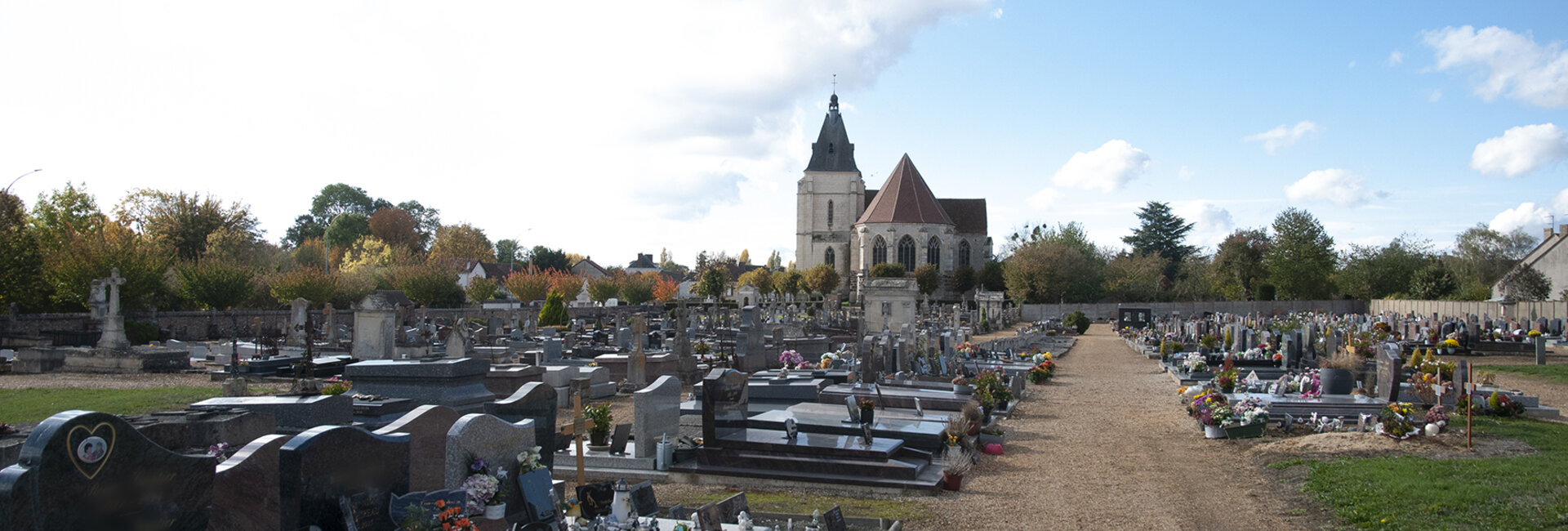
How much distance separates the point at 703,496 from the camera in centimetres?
887

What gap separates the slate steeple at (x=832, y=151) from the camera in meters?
81.1

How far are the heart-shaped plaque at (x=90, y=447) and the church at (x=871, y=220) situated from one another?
65.7 m

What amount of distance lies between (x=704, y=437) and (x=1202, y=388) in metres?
9.32

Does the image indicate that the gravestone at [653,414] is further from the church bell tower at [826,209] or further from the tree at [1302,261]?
the church bell tower at [826,209]

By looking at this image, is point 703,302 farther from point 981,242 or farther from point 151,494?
point 151,494

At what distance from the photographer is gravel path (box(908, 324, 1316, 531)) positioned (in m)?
8.18

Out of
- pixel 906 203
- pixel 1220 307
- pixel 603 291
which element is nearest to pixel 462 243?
pixel 603 291

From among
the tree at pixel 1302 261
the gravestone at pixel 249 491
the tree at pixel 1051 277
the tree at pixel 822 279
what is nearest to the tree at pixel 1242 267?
the tree at pixel 1302 261

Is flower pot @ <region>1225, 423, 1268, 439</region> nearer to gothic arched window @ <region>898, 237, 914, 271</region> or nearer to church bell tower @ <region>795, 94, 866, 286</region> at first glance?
gothic arched window @ <region>898, 237, 914, 271</region>

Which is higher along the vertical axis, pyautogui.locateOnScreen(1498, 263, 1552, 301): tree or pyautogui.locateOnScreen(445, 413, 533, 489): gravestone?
pyautogui.locateOnScreen(1498, 263, 1552, 301): tree

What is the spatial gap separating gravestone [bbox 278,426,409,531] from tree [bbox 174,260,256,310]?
104 ft

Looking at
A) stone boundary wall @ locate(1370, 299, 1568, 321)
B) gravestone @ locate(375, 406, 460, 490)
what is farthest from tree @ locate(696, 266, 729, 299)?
gravestone @ locate(375, 406, 460, 490)

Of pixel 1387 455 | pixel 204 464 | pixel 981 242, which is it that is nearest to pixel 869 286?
pixel 1387 455

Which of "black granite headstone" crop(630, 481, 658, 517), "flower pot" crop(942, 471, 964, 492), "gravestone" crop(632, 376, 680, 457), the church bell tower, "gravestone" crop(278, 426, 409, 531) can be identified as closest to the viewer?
"gravestone" crop(278, 426, 409, 531)
